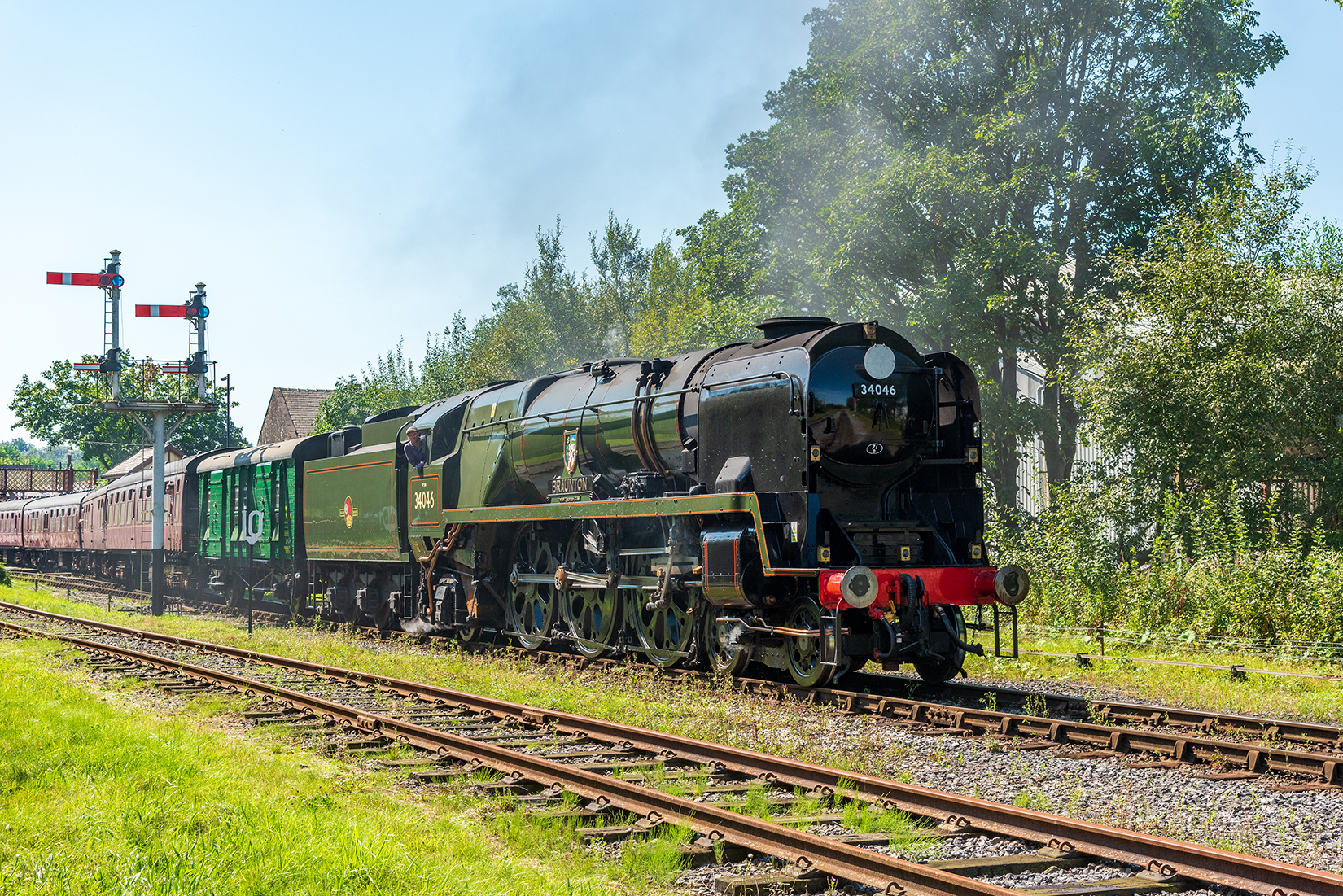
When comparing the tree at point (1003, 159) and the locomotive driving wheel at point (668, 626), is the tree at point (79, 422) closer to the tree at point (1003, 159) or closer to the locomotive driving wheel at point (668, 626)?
the tree at point (1003, 159)

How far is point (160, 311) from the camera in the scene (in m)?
24.7

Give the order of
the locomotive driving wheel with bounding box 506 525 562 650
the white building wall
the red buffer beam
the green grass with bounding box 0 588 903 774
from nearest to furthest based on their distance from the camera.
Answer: the green grass with bounding box 0 588 903 774
the locomotive driving wheel with bounding box 506 525 562 650
the red buffer beam
the white building wall

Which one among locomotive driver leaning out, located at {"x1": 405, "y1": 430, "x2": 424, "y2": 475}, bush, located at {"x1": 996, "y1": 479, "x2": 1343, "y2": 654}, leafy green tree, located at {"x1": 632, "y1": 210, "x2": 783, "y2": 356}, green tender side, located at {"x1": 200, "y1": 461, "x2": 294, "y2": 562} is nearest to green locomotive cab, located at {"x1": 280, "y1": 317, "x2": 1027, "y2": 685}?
locomotive driver leaning out, located at {"x1": 405, "y1": 430, "x2": 424, "y2": 475}

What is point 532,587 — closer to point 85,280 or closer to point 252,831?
point 252,831

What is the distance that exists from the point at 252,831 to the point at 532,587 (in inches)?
353

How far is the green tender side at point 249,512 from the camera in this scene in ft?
69.0

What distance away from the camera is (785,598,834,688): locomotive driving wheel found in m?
10.2

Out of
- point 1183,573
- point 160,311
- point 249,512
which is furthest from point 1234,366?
point 160,311

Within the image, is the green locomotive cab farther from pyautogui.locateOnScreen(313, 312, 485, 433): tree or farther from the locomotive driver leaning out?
pyautogui.locateOnScreen(313, 312, 485, 433): tree

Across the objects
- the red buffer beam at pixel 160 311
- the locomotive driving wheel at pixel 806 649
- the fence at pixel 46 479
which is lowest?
the locomotive driving wheel at pixel 806 649

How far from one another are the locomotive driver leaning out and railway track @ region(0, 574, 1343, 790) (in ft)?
21.5

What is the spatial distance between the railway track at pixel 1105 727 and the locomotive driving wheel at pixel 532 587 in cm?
307

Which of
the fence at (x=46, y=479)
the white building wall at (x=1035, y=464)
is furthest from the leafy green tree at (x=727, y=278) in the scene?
the fence at (x=46, y=479)

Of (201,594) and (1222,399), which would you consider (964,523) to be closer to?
(1222,399)
